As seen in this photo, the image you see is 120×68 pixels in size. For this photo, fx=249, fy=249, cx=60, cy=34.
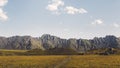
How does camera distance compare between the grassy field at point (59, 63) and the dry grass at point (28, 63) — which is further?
the dry grass at point (28, 63)

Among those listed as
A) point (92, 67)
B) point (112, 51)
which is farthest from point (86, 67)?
point (112, 51)

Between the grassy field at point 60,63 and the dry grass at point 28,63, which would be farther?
the dry grass at point 28,63

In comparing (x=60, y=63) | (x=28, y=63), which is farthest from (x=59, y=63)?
(x=28, y=63)

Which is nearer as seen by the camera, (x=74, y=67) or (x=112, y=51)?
(x=74, y=67)

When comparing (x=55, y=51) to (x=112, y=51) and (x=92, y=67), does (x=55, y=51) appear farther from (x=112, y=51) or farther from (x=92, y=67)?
(x=92, y=67)

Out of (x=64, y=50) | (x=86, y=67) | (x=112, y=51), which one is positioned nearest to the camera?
(x=86, y=67)

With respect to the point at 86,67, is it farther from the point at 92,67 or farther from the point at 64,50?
the point at 64,50

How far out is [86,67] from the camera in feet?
170

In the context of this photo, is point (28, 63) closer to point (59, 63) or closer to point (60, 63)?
point (59, 63)

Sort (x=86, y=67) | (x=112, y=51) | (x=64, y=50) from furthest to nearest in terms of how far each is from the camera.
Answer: (x=64, y=50) → (x=112, y=51) → (x=86, y=67)

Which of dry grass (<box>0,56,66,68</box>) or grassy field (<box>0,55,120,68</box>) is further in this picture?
dry grass (<box>0,56,66,68</box>)

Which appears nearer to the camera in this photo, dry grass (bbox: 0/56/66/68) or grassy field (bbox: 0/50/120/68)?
grassy field (bbox: 0/50/120/68)

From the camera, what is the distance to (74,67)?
5228cm

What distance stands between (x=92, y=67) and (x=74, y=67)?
3.74 meters
